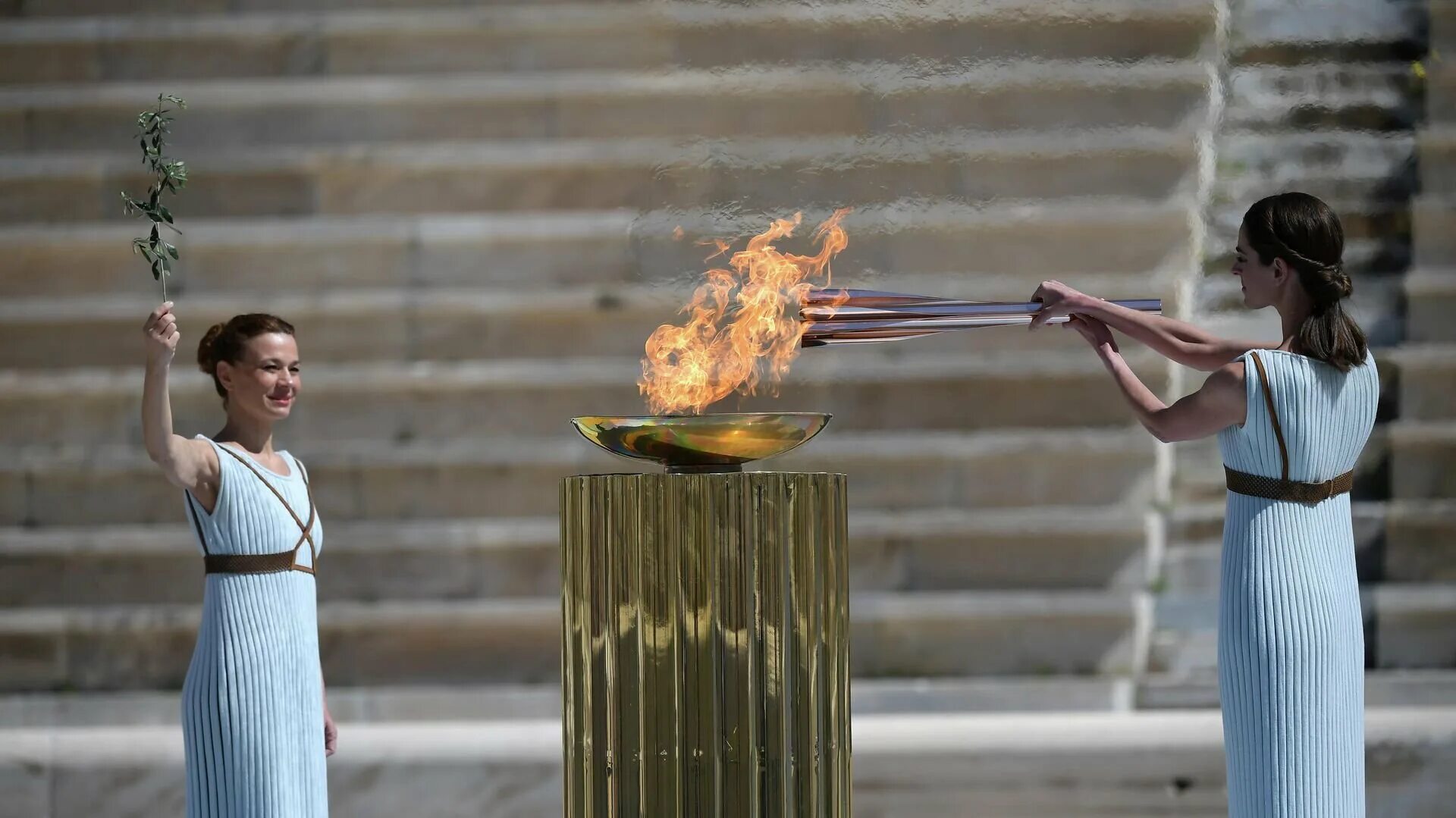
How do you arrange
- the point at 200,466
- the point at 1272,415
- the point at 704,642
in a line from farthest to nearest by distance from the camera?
the point at 200,466
the point at 1272,415
the point at 704,642

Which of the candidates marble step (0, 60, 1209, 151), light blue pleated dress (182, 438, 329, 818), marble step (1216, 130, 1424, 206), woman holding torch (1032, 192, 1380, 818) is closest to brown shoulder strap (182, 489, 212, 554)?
light blue pleated dress (182, 438, 329, 818)

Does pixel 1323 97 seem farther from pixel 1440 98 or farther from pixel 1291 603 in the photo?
pixel 1291 603

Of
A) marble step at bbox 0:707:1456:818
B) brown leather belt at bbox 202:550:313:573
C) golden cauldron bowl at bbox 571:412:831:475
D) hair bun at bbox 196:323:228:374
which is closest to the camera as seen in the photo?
golden cauldron bowl at bbox 571:412:831:475

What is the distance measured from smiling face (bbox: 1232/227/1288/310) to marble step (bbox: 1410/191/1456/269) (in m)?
2.63

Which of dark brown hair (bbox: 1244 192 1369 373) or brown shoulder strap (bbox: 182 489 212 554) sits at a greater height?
dark brown hair (bbox: 1244 192 1369 373)

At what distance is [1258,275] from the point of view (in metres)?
3.01

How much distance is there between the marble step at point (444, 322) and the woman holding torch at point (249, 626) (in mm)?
2078

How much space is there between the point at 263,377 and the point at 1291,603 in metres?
2.11

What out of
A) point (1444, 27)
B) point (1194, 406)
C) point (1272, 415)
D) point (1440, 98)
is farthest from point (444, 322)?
point (1444, 27)

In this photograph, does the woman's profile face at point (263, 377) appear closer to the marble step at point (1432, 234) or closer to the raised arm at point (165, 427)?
the raised arm at point (165, 427)

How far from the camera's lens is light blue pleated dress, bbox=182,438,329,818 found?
313 cm

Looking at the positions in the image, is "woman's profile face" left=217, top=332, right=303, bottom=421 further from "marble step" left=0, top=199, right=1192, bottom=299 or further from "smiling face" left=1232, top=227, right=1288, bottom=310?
"marble step" left=0, top=199, right=1192, bottom=299

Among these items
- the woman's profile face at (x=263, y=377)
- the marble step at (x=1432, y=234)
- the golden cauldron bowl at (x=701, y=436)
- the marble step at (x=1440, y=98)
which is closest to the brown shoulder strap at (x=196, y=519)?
the woman's profile face at (x=263, y=377)

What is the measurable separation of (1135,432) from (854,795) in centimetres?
154
